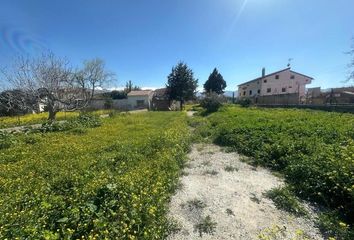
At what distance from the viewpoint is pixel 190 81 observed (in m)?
38.6

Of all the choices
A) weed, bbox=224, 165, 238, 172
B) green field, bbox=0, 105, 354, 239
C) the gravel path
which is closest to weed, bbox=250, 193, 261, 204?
the gravel path

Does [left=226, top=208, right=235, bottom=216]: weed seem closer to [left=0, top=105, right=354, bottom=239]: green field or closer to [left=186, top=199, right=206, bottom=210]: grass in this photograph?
[left=186, top=199, right=206, bottom=210]: grass

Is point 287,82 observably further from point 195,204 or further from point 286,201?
point 195,204

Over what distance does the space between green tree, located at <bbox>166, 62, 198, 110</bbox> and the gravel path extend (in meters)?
31.4

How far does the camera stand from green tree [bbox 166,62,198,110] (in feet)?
123

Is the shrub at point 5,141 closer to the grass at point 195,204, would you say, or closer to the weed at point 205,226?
the grass at point 195,204

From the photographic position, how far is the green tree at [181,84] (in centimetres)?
3738

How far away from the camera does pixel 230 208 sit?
14.2 feet

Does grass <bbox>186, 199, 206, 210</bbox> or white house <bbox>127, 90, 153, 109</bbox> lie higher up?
white house <bbox>127, 90, 153, 109</bbox>

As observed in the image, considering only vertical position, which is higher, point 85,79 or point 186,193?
point 85,79

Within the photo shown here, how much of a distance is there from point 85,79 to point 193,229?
35.0m

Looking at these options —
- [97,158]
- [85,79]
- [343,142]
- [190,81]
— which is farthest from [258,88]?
[97,158]

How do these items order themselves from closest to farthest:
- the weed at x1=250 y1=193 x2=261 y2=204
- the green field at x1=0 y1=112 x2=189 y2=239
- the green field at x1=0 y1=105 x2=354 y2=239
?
the green field at x1=0 y1=112 x2=189 y2=239 < the green field at x1=0 y1=105 x2=354 y2=239 < the weed at x1=250 y1=193 x2=261 y2=204

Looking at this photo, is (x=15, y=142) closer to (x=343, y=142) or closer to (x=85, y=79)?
(x=343, y=142)
